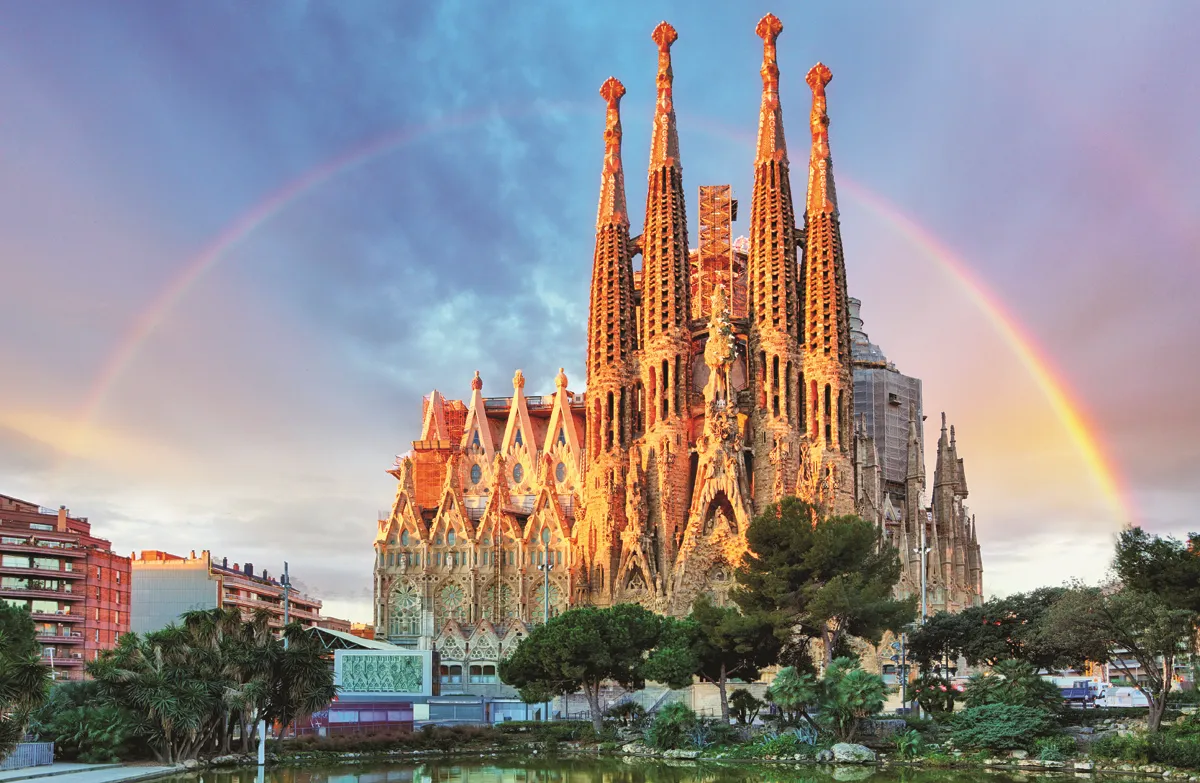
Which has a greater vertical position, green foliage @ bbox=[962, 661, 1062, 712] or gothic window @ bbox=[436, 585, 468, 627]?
gothic window @ bbox=[436, 585, 468, 627]

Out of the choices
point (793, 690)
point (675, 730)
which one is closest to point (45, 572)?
point (675, 730)

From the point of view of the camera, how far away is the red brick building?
259 ft

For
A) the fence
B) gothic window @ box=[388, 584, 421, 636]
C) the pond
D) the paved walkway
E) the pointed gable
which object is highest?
the pointed gable

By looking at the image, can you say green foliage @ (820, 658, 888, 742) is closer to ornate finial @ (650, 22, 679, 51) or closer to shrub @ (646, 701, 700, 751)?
shrub @ (646, 701, 700, 751)

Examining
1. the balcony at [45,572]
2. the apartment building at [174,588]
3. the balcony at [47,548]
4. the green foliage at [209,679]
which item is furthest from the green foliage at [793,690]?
the apartment building at [174,588]

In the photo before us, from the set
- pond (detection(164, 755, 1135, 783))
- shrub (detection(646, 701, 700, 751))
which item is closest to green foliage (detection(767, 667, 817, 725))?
pond (detection(164, 755, 1135, 783))

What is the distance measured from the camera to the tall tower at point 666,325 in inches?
3162

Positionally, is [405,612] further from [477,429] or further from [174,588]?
[174,588]

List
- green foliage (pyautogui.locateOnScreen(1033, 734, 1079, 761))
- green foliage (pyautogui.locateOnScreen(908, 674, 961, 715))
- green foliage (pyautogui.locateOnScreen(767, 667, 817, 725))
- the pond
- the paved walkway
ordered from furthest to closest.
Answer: green foliage (pyautogui.locateOnScreen(908, 674, 961, 715)) < green foliage (pyautogui.locateOnScreen(767, 667, 817, 725)) < green foliage (pyautogui.locateOnScreen(1033, 734, 1079, 761)) < the pond < the paved walkway

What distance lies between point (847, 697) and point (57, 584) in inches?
2196

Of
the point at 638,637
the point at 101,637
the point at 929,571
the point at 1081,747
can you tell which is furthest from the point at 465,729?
the point at 929,571

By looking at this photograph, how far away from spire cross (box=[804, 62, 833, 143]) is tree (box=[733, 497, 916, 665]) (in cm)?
3614

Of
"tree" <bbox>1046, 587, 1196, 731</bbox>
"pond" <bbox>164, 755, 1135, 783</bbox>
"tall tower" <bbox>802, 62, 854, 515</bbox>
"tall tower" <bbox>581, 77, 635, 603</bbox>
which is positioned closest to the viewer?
"pond" <bbox>164, 755, 1135, 783</bbox>

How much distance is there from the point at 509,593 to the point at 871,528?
34602 mm
